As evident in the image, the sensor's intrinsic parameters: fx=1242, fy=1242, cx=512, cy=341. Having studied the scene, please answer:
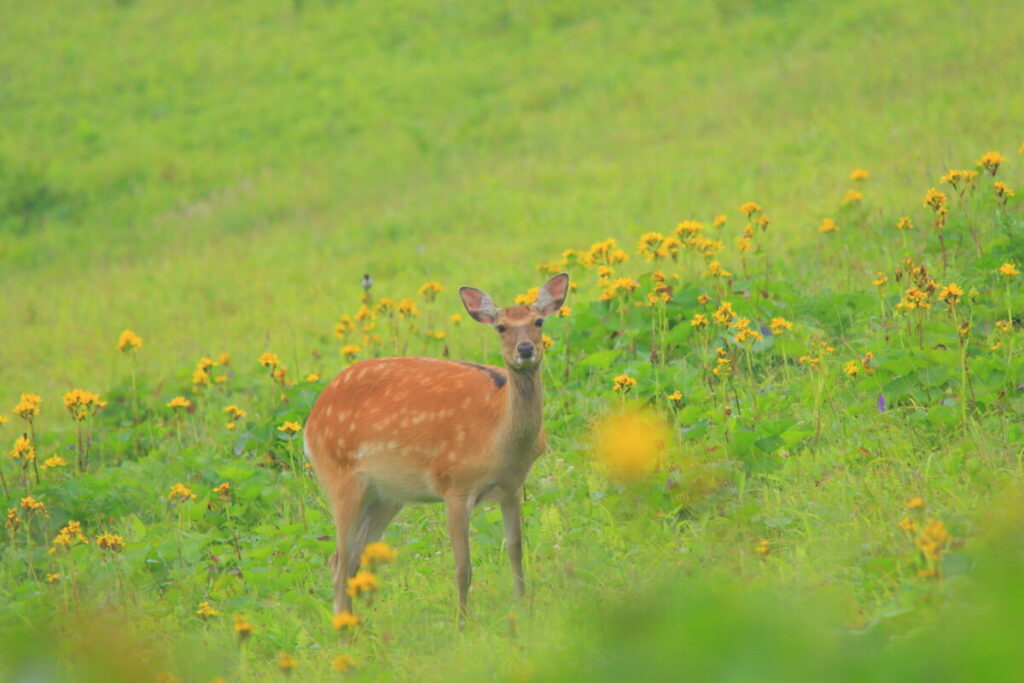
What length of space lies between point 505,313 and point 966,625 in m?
3.21

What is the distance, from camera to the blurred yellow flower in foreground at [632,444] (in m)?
5.66

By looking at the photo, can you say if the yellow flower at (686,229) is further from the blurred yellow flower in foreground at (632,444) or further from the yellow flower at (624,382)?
the yellow flower at (624,382)

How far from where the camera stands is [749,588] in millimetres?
3898

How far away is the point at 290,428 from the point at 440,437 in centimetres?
201

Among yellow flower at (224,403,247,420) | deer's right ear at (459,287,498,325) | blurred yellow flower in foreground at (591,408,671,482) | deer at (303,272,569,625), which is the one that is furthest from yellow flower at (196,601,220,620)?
yellow flower at (224,403,247,420)

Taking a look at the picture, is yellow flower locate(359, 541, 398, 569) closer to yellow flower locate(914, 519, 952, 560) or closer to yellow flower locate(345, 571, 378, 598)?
yellow flower locate(345, 571, 378, 598)

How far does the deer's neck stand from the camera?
214 inches

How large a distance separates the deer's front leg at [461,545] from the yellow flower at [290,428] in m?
1.92

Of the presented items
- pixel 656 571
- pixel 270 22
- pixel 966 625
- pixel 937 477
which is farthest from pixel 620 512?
pixel 270 22

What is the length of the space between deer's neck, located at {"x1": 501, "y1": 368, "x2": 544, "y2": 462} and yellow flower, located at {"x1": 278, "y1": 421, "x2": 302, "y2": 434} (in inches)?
81.4

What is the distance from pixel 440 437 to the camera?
575 cm

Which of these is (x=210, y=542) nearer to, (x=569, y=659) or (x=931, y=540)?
(x=569, y=659)

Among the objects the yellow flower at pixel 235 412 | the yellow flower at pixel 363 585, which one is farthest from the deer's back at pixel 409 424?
the yellow flower at pixel 363 585

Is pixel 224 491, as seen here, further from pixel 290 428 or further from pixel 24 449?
pixel 24 449
